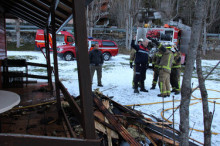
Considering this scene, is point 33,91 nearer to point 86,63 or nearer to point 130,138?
point 130,138

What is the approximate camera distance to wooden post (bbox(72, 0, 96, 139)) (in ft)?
5.40

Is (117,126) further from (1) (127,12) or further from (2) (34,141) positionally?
(1) (127,12)

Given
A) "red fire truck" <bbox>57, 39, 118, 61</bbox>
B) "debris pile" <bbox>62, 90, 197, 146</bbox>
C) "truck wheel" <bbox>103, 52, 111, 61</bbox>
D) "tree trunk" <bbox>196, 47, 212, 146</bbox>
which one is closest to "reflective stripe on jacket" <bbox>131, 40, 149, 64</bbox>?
"debris pile" <bbox>62, 90, 197, 146</bbox>

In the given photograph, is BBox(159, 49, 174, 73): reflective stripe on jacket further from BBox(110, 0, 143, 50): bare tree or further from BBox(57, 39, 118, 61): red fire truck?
BBox(110, 0, 143, 50): bare tree

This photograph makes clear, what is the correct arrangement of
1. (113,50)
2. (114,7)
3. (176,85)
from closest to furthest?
(176,85) < (113,50) < (114,7)

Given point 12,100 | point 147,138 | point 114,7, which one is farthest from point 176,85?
point 114,7

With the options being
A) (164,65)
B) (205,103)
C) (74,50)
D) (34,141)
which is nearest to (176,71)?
(164,65)

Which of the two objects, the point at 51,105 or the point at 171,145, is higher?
the point at 51,105

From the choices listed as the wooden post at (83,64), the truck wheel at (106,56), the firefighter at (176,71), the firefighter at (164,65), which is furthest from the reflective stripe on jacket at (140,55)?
the truck wheel at (106,56)

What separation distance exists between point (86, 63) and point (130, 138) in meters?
1.90

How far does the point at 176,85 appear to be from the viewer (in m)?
6.97

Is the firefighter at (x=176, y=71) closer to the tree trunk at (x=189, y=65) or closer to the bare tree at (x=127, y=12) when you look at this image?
the tree trunk at (x=189, y=65)

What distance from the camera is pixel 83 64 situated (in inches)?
66.2

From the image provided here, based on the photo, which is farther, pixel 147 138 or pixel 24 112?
pixel 24 112
